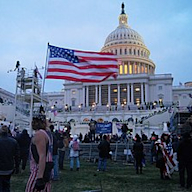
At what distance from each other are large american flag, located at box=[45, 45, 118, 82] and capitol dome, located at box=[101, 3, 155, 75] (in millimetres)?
80871

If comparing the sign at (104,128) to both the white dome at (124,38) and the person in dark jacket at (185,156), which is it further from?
the white dome at (124,38)

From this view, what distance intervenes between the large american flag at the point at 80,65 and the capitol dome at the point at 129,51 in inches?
3184

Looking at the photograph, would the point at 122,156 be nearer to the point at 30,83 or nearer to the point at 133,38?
the point at 30,83

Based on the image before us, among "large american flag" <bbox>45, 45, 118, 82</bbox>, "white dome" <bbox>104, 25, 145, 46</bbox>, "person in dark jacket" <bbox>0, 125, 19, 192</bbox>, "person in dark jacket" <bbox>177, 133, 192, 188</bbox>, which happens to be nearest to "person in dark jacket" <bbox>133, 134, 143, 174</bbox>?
"person in dark jacket" <bbox>177, 133, 192, 188</bbox>

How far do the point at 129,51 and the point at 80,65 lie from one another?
301ft

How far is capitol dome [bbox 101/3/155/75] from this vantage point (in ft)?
332

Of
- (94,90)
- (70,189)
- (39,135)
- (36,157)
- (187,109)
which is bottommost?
(70,189)

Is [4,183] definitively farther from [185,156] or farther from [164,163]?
[164,163]

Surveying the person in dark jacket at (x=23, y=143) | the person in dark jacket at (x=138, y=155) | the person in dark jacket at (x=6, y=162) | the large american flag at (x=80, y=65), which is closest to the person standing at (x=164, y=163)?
the person in dark jacket at (x=138, y=155)

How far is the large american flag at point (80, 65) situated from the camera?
16.3 meters

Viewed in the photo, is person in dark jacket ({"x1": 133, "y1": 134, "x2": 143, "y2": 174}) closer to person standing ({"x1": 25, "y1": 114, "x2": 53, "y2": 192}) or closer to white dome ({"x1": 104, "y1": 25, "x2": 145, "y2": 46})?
person standing ({"x1": 25, "y1": 114, "x2": 53, "y2": 192})

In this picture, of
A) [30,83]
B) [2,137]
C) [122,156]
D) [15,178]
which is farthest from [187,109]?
[2,137]

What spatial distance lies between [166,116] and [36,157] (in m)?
45.6

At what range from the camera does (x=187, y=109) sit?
31219mm
